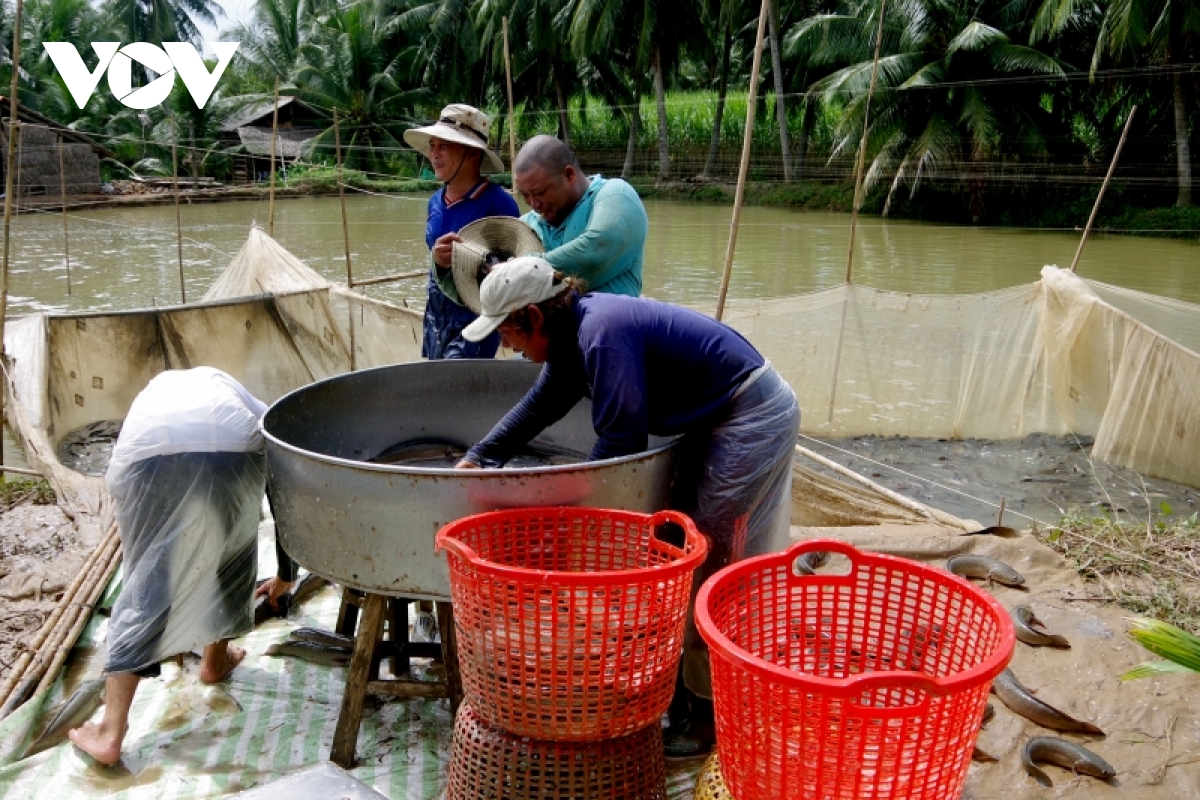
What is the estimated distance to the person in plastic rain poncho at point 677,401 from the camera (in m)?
2.19

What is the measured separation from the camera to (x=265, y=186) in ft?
78.9

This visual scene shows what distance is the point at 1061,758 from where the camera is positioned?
245 cm

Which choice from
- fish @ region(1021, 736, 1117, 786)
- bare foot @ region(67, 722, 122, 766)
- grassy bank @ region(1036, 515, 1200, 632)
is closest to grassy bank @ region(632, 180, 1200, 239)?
grassy bank @ region(1036, 515, 1200, 632)

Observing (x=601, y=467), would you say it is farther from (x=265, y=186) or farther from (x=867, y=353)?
(x=265, y=186)

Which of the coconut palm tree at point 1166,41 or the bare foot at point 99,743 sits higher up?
the coconut palm tree at point 1166,41

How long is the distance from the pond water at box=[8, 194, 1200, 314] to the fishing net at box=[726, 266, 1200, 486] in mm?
5293

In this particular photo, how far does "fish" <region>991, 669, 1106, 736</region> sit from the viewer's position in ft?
8.44

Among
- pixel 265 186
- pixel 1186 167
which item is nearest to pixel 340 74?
pixel 265 186

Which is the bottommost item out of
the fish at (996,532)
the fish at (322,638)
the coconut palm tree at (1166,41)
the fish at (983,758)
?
the fish at (322,638)

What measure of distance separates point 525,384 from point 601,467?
1.13m

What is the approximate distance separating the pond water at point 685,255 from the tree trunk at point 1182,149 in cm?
134

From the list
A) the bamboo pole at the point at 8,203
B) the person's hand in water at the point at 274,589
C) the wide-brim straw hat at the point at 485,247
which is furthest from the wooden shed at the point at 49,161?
the wide-brim straw hat at the point at 485,247

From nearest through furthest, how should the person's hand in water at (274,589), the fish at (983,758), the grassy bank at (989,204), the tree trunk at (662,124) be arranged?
the fish at (983,758), the person's hand in water at (274,589), the grassy bank at (989,204), the tree trunk at (662,124)

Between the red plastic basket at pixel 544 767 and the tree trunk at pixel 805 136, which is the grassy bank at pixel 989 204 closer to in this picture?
the tree trunk at pixel 805 136
